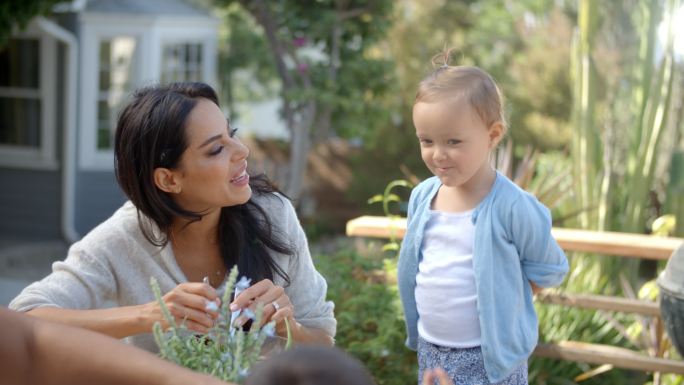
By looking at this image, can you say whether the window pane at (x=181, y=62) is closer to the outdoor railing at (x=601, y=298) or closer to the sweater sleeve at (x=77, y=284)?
the outdoor railing at (x=601, y=298)

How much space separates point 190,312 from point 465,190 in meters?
0.95

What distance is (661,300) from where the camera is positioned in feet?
11.3

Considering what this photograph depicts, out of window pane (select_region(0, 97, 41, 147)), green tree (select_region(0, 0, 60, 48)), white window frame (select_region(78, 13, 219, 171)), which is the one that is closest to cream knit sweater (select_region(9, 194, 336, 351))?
green tree (select_region(0, 0, 60, 48))

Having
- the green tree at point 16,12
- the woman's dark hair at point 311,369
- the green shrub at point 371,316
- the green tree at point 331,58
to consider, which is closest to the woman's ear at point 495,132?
the green shrub at point 371,316

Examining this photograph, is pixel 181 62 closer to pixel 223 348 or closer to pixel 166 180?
pixel 166 180

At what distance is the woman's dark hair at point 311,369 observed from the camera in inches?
41.8

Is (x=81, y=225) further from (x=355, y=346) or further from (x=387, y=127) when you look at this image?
(x=355, y=346)

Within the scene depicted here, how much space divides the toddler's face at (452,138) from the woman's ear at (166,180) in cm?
59

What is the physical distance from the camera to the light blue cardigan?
2.66 meters

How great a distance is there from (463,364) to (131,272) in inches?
33.7

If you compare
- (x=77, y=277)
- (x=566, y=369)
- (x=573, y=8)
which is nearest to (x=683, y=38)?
(x=566, y=369)

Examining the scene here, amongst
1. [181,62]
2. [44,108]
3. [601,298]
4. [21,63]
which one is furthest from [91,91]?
[601,298]

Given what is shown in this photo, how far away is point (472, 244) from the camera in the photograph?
2.70 metres

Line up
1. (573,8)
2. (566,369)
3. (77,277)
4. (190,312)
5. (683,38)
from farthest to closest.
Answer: (573,8) → (683,38) → (566,369) → (77,277) → (190,312)
